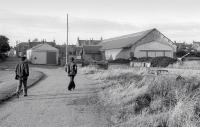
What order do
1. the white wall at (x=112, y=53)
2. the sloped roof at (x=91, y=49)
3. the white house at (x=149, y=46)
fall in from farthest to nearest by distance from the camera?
the sloped roof at (x=91, y=49) < the white wall at (x=112, y=53) < the white house at (x=149, y=46)

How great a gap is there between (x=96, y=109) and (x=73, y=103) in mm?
1334

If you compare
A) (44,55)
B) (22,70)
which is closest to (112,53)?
(44,55)

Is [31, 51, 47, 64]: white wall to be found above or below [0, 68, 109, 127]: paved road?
above

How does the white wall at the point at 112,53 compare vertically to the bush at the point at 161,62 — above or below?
above

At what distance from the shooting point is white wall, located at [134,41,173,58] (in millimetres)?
56688

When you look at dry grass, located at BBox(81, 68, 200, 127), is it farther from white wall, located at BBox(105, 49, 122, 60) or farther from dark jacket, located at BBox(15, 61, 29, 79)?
white wall, located at BBox(105, 49, 122, 60)

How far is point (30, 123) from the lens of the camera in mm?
7926

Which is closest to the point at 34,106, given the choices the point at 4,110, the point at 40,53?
the point at 4,110

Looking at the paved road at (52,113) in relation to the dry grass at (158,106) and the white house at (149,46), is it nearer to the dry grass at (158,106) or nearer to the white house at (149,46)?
the dry grass at (158,106)

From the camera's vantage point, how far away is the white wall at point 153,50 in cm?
5669

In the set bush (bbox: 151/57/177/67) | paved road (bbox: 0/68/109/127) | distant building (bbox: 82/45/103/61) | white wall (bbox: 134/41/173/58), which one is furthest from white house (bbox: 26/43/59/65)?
paved road (bbox: 0/68/109/127)

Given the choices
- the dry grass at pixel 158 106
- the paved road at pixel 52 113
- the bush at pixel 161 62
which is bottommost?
the paved road at pixel 52 113

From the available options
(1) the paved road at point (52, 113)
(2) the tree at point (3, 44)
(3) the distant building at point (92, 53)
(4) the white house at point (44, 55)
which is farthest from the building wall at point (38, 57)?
(1) the paved road at point (52, 113)

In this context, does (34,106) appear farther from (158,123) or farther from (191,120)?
(191,120)
